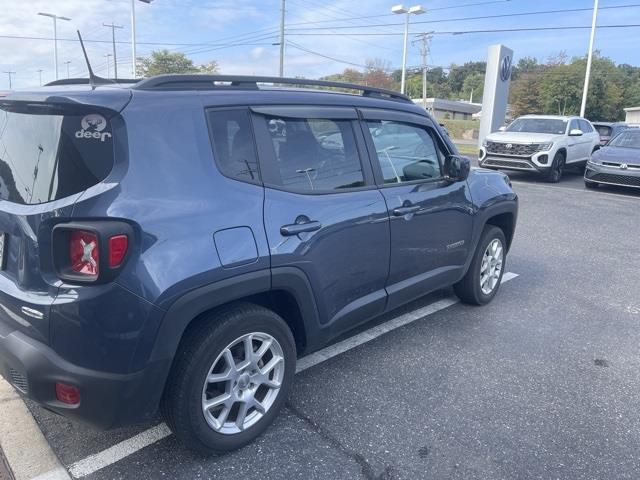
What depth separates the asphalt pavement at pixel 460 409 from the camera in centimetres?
256

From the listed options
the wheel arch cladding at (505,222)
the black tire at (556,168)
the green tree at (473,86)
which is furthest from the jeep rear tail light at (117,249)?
the green tree at (473,86)

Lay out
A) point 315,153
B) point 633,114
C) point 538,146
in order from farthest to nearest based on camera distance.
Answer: point 633,114 < point 538,146 < point 315,153

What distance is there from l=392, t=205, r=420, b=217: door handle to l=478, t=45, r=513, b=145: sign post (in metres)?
18.1

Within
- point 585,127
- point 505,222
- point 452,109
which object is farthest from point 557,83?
point 505,222

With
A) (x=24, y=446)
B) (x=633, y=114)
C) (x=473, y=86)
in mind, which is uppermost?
(x=473, y=86)

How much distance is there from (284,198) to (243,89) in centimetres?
59

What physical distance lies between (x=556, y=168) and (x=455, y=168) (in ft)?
36.5

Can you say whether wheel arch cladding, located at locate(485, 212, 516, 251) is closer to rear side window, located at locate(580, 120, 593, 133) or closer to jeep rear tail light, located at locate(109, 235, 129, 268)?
jeep rear tail light, located at locate(109, 235, 129, 268)

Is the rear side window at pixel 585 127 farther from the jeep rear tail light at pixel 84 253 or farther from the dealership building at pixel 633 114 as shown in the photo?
the dealership building at pixel 633 114

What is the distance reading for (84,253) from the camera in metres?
2.06

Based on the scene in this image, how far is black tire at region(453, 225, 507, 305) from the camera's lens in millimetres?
4457

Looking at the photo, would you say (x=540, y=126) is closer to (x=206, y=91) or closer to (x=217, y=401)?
(x=206, y=91)

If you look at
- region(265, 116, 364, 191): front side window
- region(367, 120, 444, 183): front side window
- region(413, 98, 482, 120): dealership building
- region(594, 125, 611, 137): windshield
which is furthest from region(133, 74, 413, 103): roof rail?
region(413, 98, 482, 120): dealership building

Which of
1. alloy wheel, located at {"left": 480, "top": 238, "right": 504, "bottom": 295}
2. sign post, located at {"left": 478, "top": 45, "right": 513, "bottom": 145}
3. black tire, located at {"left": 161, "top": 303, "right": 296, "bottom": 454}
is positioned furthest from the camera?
sign post, located at {"left": 478, "top": 45, "right": 513, "bottom": 145}
